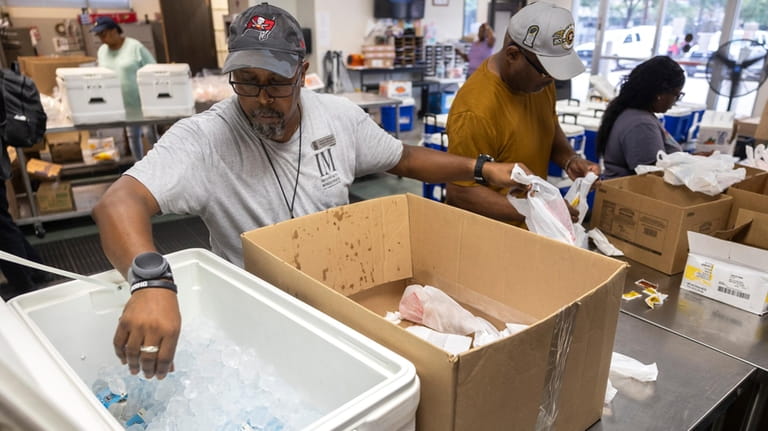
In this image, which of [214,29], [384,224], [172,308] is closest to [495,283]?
[384,224]

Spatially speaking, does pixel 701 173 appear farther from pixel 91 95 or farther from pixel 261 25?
pixel 91 95

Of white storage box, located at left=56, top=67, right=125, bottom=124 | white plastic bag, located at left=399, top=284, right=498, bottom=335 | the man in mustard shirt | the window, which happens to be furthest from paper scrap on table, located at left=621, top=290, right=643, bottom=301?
the window

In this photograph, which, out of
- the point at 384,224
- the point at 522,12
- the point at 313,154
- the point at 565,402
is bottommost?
the point at 565,402

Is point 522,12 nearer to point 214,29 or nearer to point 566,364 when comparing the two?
point 566,364

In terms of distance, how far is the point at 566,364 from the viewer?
79cm

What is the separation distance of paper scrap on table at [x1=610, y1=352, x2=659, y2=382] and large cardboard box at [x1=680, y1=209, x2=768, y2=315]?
51 cm

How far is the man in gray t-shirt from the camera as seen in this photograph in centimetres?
100

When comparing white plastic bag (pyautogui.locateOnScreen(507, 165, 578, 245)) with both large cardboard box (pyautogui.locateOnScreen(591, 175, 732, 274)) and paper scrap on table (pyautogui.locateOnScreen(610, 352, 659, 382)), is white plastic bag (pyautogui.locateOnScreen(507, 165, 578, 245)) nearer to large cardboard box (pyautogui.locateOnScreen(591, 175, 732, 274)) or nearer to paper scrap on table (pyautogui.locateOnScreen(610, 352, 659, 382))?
paper scrap on table (pyautogui.locateOnScreen(610, 352, 659, 382))

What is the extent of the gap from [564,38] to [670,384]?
1102 mm

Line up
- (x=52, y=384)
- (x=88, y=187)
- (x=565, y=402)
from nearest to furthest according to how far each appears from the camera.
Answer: (x=52, y=384), (x=565, y=402), (x=88, y=187)

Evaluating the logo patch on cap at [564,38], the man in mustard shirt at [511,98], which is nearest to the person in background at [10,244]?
the man in mustard shirt at [511,98]

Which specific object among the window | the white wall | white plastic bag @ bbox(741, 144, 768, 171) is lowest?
white plastic bag @ bbox(741, 144, 768, 171)

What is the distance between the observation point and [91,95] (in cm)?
347

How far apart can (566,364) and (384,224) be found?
0.61 meters
